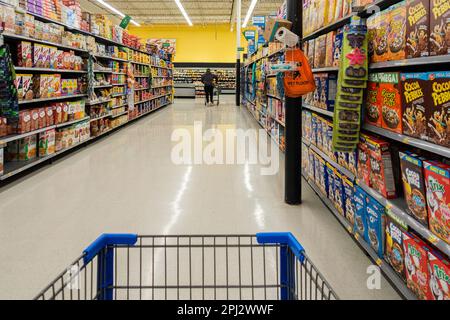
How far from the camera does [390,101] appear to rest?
2459 millimetres

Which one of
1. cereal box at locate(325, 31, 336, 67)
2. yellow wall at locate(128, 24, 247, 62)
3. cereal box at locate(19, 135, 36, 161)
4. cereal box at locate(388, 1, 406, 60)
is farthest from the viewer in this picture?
yellow wall at locate(128, 24, 247, 62)

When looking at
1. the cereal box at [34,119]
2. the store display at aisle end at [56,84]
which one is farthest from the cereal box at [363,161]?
the cereal box at [34,119]

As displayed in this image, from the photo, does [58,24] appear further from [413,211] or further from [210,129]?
[413,211]

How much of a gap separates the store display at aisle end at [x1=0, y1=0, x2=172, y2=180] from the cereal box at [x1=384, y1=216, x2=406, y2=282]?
12.7ft

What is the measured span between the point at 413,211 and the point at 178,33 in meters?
27.0

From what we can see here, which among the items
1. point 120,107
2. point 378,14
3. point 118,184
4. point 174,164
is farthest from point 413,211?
point 120,107

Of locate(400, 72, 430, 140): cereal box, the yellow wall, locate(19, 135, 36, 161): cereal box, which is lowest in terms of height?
locate(19, 135, 36, 161): cereal box

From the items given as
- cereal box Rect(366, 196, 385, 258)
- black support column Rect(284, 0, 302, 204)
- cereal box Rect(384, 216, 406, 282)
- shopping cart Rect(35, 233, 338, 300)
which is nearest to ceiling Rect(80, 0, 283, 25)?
black support column Rect(284, 0, 302, 204)

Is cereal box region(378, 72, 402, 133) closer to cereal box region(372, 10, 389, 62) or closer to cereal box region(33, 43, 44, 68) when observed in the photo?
cereal box region(372, 10, 389, 62)

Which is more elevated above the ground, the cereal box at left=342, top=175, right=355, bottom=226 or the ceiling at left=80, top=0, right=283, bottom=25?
the ceiling at left=80, top=0, right=283, bottom=25

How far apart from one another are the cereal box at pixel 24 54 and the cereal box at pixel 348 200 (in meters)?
4.17

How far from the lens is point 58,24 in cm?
647

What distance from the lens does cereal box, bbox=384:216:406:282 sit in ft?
7.45

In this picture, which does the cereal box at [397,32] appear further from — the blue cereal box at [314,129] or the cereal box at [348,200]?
the blue cereal box at [314,129]
